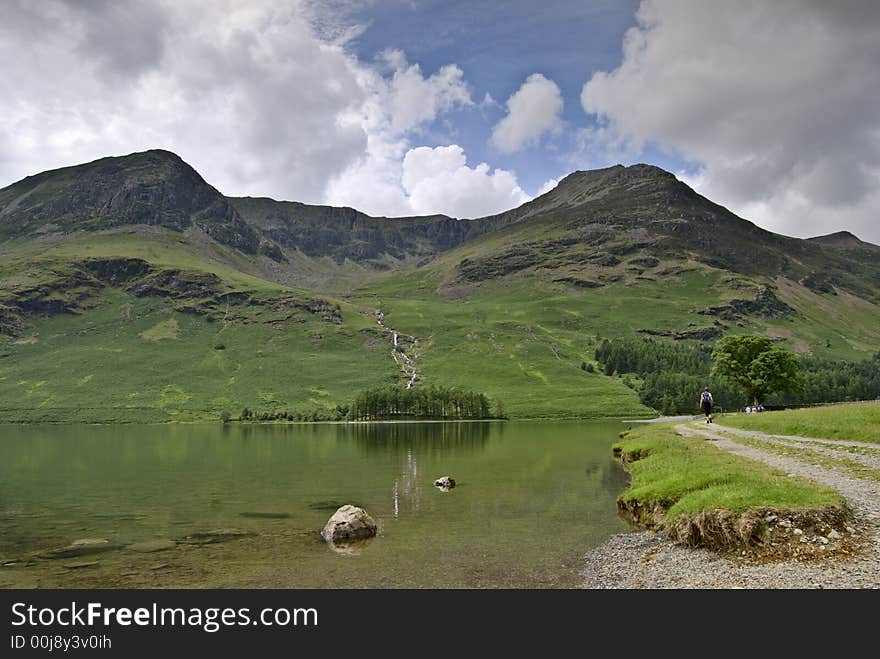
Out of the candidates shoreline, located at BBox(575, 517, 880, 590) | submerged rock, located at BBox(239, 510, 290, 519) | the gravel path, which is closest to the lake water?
submerged rock, located at BBox(239, 510, 290, 519)

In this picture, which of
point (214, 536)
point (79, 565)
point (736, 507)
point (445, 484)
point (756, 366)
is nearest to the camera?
point (736, 507)

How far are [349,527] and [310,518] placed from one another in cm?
928

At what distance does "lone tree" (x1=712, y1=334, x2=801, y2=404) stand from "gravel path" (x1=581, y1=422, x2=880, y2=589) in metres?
65.4

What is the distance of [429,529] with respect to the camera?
38.8 m

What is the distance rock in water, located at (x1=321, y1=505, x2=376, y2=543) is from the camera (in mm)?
36312

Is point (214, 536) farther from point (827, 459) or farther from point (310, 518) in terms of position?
point (827, 459)

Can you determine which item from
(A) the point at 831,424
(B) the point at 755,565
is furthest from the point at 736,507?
(A) the point at 831,424

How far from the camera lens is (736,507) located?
24219 mm

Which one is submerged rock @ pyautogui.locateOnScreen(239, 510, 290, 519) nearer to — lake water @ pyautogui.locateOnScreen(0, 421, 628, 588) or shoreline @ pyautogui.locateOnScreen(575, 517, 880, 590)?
lake water @ pyautogui.locateOnScreen(0, 421, 628, 588)
